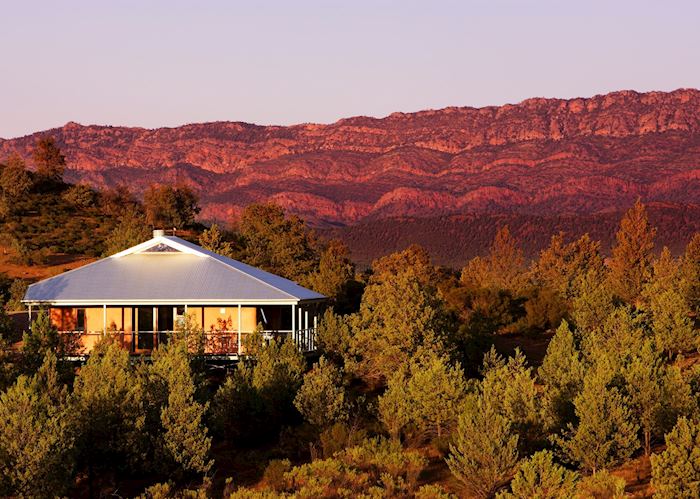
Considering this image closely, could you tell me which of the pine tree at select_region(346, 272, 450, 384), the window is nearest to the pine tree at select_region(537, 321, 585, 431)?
the pine tree at select_region(346, 272, 450, 384)

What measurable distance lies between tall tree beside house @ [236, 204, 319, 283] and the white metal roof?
18.5 metres

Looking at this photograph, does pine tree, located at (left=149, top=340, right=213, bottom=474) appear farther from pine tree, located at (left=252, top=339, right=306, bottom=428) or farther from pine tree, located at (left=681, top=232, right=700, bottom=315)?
pine tree, located at (left=681, top=232, right=700, bottom=315)

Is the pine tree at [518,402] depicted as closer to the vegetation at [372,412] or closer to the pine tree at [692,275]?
the vegetation at [372,412]

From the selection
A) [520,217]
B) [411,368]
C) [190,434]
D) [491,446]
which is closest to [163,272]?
[411,368]

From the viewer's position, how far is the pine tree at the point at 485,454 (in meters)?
28.2

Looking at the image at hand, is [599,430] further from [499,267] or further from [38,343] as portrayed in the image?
[499,267]

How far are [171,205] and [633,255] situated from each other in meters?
39.2

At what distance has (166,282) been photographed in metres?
41.9

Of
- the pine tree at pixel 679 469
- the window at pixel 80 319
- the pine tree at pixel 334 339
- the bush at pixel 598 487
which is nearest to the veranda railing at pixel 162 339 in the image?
the pine tree at pixel 334 339

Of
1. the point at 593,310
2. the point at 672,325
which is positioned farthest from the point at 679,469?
the point at 593,310

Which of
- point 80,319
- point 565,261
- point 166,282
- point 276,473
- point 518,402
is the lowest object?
point 276,473

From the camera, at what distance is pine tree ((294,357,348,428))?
34438 mm

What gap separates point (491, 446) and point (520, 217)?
5726 inches

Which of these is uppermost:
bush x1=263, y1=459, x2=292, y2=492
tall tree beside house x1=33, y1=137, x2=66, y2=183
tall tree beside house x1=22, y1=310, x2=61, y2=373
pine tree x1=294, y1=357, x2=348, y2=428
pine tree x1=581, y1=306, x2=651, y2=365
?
tall tree beside house x1=33, y1=137, x2=66, y2=183
